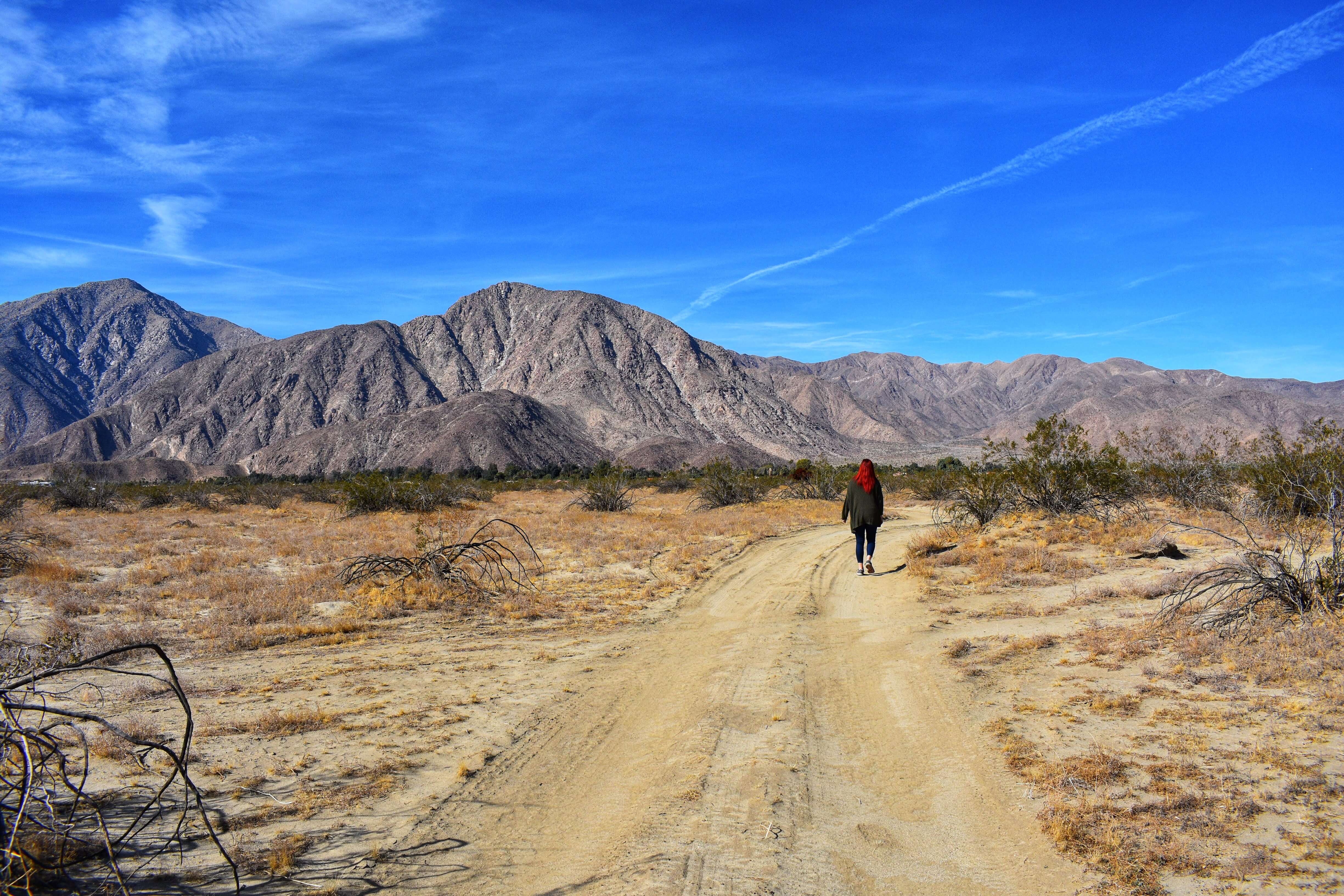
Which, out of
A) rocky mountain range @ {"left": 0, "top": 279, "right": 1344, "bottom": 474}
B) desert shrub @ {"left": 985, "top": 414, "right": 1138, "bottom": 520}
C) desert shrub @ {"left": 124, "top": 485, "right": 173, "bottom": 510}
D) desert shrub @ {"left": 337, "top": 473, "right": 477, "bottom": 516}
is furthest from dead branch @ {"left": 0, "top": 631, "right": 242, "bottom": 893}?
rocky mountain range @ {"left": 0, "top": 279, "right": 1344, "bottom": 474}

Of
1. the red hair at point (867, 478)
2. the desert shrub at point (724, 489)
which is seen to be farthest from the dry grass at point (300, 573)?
the desert shrub at point (724, 489)

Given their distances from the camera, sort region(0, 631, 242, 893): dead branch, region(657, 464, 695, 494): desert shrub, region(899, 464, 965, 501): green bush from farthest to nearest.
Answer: region(657, 464, 695, 494): desert shrub < region(899, 464, 965, 501): green bush < region(0, 631, 242, 893): dead branch

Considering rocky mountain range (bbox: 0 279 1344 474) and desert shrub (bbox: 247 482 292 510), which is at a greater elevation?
rocky mountain range (bbox: 0 279 1344 474)

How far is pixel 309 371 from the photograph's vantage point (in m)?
126

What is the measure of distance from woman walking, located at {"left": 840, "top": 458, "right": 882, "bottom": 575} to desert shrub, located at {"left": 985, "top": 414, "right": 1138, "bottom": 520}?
23.0ft

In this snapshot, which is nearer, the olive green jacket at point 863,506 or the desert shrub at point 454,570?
the desert shrub at point 454,570

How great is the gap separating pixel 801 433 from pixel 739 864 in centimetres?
12508

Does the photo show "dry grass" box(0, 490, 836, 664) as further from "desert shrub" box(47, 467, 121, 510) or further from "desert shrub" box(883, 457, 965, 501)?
"desert shrub" box(883, 457, 965, 501)

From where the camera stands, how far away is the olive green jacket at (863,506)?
1266 centimetres

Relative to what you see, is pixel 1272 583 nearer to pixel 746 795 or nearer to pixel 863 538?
pixel 746 795

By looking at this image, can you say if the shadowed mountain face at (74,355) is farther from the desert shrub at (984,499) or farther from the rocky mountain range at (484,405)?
the desert shrub at (984,499)

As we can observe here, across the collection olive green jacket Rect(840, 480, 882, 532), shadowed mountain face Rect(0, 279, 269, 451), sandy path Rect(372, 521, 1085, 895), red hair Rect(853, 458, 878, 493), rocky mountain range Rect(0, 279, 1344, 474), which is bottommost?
sandy path Rect(372, 521, 1085, 895)

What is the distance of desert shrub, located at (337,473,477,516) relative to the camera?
29.5 metres

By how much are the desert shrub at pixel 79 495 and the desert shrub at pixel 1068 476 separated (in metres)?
36.7
